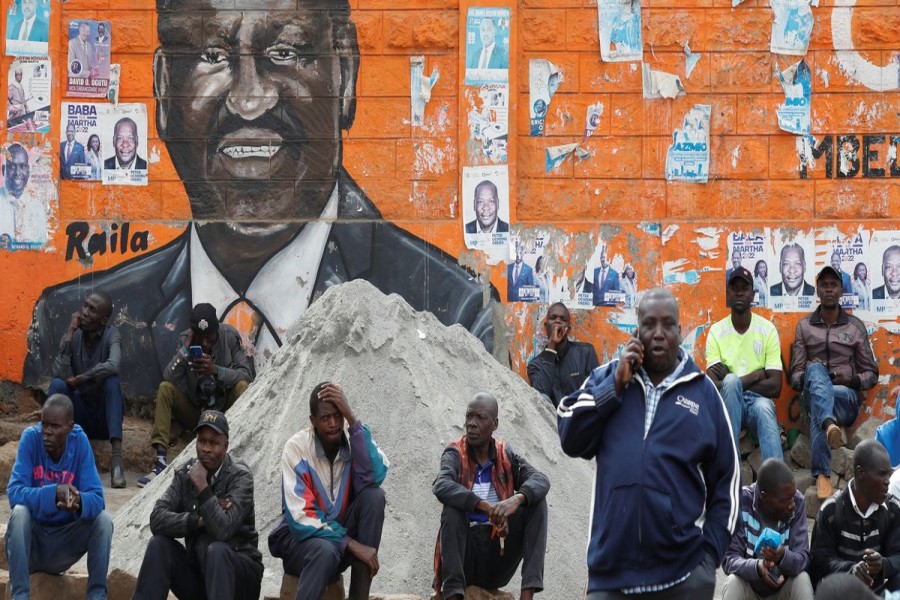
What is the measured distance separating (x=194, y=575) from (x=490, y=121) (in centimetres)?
567

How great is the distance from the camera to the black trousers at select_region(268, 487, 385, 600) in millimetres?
6633

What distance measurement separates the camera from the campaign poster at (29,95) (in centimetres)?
1175

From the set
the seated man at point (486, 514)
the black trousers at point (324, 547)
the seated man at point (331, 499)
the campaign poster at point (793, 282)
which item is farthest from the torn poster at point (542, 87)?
the black trousers at point (324, 547)

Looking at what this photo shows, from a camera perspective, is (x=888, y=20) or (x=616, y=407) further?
(x=888, y=20)

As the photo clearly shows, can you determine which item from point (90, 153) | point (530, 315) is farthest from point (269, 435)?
point (90, 153)

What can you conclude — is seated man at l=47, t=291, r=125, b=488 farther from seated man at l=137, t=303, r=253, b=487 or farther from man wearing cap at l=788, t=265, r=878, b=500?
man wearing cap at l=788, t=265, r=878, b=500

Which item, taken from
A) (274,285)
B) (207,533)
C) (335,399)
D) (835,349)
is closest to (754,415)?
(835,349)

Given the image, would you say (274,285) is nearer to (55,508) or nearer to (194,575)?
(55,508)

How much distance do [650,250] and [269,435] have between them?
13.9 feet

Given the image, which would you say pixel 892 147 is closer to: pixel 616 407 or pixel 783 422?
pixel 783 422

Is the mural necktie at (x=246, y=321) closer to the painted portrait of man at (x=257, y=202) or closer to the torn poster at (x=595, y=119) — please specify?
the painted portrait of man at (x=257, y=202)

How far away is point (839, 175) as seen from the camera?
1153 cm

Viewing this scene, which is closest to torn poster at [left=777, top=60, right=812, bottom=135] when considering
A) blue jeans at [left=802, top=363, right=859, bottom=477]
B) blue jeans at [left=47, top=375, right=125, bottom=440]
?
blue jeans at [left=802, top=363, right=859, bottom=477]

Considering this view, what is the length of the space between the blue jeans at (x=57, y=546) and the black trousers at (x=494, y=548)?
1.80m
